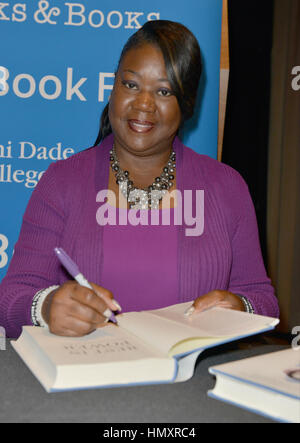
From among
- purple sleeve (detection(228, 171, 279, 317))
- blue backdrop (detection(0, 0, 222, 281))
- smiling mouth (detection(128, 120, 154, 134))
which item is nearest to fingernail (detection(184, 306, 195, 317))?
purple sleeve (detection(228, 171, 279, 317))

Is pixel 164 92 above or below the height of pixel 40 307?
above

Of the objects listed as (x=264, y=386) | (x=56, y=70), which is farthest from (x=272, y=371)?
(x=56, y=70)

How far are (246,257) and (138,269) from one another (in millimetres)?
346

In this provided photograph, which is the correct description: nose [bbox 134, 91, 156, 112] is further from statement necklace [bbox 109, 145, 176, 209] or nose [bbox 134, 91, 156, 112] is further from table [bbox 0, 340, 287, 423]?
table [bbox 0, 340, 287, 423]

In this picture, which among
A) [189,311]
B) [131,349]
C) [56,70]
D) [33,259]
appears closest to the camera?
[131,349]

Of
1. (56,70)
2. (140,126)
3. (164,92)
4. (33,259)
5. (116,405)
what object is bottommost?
(116,405)

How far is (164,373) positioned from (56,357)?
0.19 metres

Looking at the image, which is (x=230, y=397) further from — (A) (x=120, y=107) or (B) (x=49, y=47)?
(B) (x=49, y=47)

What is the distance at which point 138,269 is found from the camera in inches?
65.0

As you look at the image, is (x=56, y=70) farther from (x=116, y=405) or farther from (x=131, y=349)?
(x=116, y=405)

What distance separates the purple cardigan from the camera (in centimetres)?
156

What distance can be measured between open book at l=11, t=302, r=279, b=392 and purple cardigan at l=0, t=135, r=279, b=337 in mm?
428

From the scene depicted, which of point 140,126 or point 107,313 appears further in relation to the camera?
point 140,126
